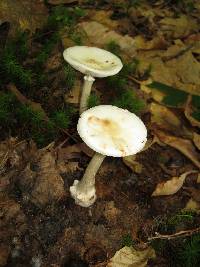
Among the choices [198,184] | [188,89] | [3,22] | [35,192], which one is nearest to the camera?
[35,192]

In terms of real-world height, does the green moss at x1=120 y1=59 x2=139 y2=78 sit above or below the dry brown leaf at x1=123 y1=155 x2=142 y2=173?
above

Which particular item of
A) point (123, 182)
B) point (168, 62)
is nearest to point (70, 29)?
point (168, 62)

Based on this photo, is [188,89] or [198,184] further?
[188,89]

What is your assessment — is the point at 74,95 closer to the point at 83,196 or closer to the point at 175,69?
the point at 83,196

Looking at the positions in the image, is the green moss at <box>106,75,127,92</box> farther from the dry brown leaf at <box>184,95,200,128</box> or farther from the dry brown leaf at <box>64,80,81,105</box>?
the dry brown leaf at <box>184,95,200,128</box>

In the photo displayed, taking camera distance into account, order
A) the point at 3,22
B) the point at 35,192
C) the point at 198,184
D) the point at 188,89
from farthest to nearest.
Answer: the point at 188,89 < the point at 3,22 < the point at 198,184 < the point at 35,192

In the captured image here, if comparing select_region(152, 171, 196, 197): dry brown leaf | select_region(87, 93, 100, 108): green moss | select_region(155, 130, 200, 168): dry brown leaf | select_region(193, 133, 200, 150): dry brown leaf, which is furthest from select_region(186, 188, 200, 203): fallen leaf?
select_region(87, 93, 100, 108): green moss

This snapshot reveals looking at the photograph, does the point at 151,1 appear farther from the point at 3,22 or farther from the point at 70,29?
the point at 3,22

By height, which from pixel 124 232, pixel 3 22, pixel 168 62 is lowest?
pixel 124 232
